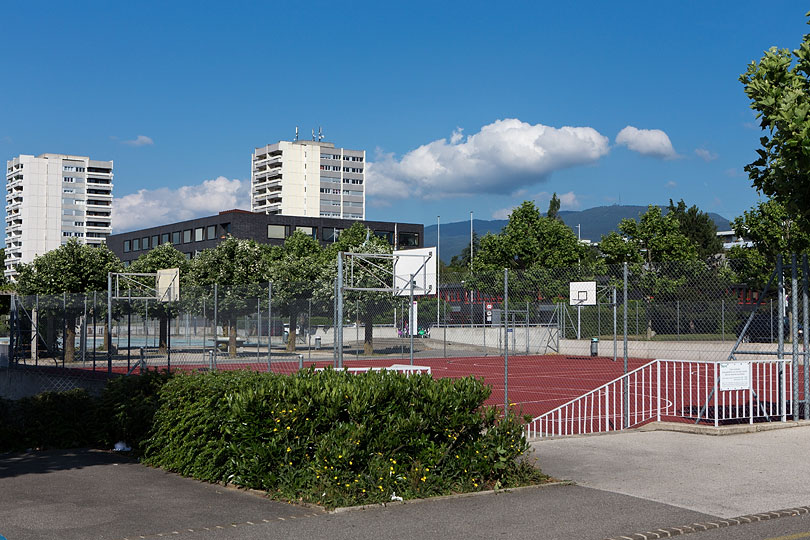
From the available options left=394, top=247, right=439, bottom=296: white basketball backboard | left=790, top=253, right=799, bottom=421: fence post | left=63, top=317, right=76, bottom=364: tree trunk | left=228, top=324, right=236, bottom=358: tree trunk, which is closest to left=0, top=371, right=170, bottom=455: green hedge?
left=394, top=247, right=439, bottom=296: white basketball backboard

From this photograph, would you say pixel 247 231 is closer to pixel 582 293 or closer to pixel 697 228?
pixel 697 228

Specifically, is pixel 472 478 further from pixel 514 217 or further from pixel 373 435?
pixel 514 217

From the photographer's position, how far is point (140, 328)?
3944 centimetres

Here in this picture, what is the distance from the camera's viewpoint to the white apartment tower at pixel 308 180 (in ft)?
561

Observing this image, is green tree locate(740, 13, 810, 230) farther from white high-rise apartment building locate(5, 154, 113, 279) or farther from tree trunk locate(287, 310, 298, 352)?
white high-rise apartment building locate(5, 154, 113, 279)

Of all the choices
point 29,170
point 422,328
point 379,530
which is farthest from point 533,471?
point 29,170

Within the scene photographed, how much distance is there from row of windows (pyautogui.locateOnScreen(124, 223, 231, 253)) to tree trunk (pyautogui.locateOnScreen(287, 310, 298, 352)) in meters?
69.4

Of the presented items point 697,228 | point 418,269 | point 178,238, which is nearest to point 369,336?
point 418,269

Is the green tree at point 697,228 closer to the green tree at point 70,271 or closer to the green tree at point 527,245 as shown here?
the green tree at point 527,245

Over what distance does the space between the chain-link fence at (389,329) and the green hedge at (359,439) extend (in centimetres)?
1170

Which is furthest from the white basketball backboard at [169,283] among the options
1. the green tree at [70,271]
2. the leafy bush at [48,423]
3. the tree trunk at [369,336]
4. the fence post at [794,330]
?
the fence post at [794,330]

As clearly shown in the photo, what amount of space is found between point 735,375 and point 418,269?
9077 mm

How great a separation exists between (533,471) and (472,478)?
766mm

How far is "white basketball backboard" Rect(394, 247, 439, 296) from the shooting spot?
2092 cm
